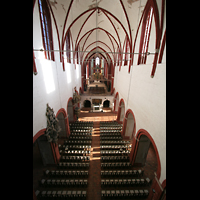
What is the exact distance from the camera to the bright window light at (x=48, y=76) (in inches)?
296

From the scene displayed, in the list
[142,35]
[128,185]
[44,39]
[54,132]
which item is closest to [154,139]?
[128,185]

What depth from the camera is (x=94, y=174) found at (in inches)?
341

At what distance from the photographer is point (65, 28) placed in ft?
35.5

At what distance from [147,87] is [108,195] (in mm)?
7297

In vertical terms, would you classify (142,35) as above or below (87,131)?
above

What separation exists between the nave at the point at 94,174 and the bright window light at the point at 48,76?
19.7 ft

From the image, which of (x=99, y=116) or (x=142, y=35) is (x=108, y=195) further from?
(x=99, y=116)

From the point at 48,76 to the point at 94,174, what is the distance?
326 inches

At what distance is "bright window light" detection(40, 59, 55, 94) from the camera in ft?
24.6

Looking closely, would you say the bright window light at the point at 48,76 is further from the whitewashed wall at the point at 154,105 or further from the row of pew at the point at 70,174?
the whitewashed wall at the point at 154,105

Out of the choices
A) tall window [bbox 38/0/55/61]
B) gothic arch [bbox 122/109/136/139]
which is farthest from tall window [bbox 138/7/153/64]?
tall window [bbox 38/0/55/61]

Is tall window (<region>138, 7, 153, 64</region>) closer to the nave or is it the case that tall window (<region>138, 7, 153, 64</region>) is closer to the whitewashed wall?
the whitewashed wall

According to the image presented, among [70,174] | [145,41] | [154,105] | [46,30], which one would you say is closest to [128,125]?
[154,105]

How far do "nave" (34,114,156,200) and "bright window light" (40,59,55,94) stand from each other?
237 inches
